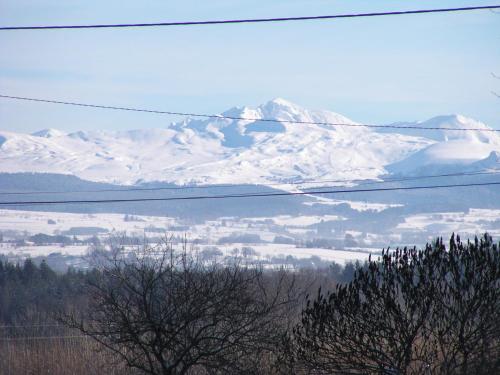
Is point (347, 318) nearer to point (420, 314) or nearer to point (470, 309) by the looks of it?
point (420, 314)

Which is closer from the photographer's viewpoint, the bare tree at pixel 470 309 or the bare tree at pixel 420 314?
the bare tree at pixel 470 309

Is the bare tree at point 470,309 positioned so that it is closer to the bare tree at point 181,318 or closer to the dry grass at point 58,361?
the bare tree at point 181,318

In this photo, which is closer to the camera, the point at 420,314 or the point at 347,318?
the point at 420,314

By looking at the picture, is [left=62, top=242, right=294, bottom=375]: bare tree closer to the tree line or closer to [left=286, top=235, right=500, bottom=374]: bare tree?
the tree line

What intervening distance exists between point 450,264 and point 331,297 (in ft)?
6.10

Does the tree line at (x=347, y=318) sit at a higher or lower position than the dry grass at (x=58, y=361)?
higher

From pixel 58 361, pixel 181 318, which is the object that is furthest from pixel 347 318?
pixel 58 361

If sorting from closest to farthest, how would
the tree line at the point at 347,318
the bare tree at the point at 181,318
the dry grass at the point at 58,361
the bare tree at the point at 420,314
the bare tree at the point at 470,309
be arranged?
the bare tree at the point at 470,309 < the bare tree at the point at 420,314 < the tree line at the point at 347,318 < the bare tree at the point at 181,318 < the dry grass at the point at 58,361

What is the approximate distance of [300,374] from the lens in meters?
16.8

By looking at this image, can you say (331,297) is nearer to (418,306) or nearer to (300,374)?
(418,306)

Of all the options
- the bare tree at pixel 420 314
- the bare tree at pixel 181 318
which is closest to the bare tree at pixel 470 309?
the bare tree at pixel 420 314

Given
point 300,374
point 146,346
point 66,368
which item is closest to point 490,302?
point 300,374

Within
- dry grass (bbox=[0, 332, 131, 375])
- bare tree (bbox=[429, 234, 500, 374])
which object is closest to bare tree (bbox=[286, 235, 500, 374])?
bare tree (bbox=[429, 234, 500, 374])

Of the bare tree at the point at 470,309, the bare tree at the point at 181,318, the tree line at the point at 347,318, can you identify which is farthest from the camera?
the bare tree at the point at 181,318
